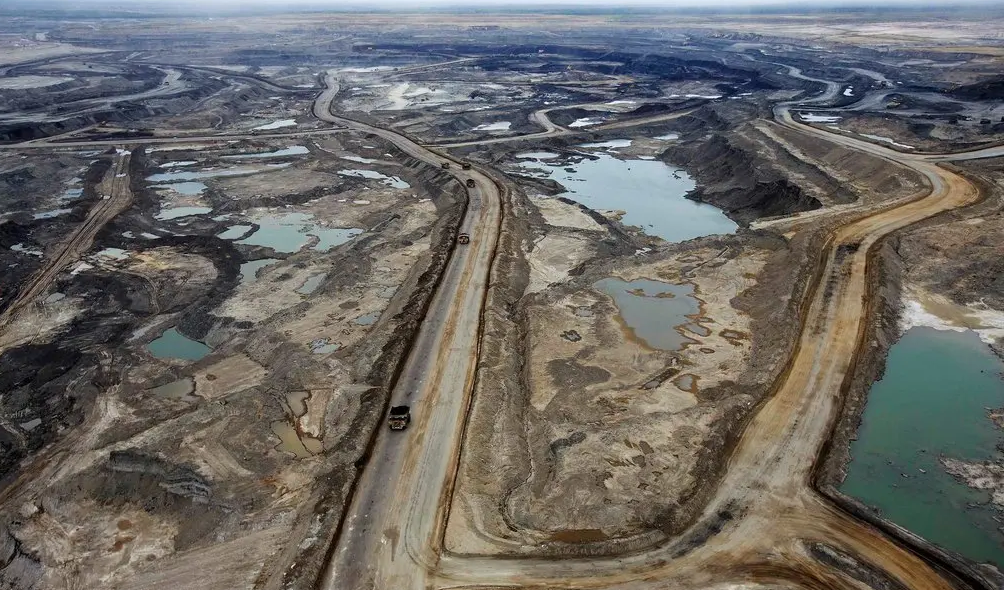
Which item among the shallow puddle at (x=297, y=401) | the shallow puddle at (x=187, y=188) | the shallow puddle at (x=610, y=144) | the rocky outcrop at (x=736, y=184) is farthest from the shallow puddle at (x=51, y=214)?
the rocky outcrop at (x=736, y=184)

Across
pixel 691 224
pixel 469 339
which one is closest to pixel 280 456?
pixel 469 339

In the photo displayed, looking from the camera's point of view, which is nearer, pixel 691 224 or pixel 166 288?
pixel 166 288

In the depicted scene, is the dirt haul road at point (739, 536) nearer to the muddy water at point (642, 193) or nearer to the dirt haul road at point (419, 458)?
the dirt haul road at point (419, 458)

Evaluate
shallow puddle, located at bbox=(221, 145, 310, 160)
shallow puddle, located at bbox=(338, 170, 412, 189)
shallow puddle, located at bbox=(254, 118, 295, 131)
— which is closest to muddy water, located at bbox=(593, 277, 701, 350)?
shallow puddle, located at bbox=(338, 170, 412, 189)

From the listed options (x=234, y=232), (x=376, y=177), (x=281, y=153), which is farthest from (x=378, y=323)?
(x=281, y=153)

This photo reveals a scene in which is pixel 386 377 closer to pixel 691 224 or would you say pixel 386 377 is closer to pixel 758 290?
pixel 758 290
